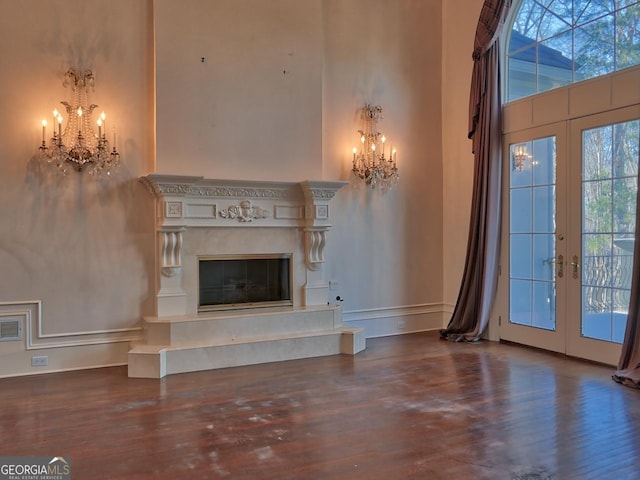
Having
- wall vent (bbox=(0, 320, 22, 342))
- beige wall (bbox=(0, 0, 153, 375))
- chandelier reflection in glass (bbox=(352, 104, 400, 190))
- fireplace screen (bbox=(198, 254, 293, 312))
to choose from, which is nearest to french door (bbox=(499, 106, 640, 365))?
chandelier reflection in glass (bbox=(352, 104, 400, 190))

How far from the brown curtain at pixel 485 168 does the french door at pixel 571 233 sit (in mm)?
145

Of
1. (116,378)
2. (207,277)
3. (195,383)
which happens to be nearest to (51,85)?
(207,277)

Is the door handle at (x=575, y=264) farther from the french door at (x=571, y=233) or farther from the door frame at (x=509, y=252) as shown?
the door frame at (x=509, y=252)

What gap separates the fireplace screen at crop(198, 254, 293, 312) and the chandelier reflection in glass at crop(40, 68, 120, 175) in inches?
56.3

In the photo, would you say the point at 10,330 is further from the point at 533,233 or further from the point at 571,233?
the point at 571,233

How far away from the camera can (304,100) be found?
567 cm

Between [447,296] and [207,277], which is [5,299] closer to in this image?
[207,277]

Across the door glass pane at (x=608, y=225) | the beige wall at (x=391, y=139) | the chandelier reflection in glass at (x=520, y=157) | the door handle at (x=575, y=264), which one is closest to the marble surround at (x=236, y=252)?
→ the beige wall at (x=391, y=139)

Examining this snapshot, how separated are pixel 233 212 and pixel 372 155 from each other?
1.97 meters

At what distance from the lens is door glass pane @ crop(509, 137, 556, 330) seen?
17.4 ft

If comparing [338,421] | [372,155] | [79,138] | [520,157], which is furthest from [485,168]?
[79,138]

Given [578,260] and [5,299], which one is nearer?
[5,299]

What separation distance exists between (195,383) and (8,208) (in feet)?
7.93

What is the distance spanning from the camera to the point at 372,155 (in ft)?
20.2
